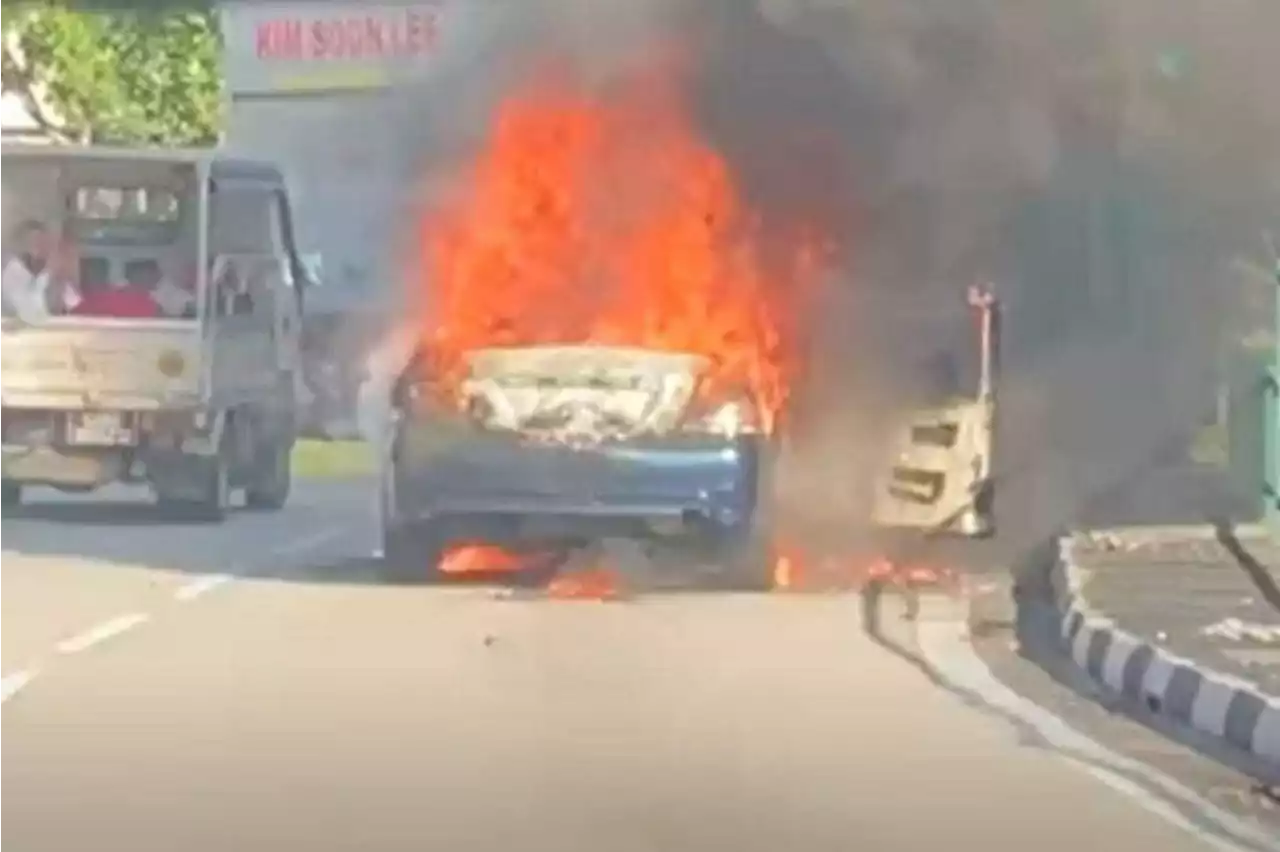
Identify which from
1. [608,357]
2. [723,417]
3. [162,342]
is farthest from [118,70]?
[723,417]

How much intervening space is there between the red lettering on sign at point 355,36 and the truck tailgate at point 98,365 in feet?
7.57

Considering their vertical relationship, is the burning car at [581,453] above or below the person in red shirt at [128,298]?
below

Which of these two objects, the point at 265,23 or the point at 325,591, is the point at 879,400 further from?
the point at 265,23

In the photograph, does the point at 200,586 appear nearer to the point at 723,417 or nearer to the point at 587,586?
the point at 587,586

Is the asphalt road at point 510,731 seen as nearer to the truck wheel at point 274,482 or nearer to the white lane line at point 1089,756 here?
the white lane line at point 1089,756

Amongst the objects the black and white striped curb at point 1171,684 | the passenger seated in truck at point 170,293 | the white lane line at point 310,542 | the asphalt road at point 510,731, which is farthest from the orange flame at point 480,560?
the passenger seated in truck at point 170,293

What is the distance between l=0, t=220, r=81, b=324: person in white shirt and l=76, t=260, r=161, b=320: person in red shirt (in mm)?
116

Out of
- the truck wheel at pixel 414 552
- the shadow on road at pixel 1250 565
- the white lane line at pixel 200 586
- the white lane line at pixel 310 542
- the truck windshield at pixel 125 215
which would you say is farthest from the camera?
the truck windshield at pixel 125 215

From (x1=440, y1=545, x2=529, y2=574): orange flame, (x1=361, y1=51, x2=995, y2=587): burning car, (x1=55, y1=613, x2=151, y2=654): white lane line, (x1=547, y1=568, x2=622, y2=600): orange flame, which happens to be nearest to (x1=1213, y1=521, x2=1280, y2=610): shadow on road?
(x1=361, y1=51, x2=995, y2=587): burning car

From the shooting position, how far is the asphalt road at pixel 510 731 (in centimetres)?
916

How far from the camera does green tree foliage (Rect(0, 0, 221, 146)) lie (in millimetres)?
26016

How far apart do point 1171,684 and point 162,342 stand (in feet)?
40.2

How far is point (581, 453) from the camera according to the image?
16531 millimetres

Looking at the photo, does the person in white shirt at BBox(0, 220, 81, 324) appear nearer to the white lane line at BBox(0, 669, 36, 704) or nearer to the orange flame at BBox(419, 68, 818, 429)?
the orange flame at BBox(419, 68, 818, 429)
